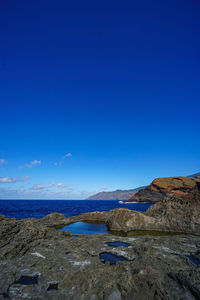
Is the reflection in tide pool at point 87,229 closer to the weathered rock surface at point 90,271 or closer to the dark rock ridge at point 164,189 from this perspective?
the weathered rock surface at point 90,271

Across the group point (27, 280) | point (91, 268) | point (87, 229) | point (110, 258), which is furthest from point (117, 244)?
point (87, 229)

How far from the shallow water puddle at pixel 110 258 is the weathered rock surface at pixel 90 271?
0.20 meters

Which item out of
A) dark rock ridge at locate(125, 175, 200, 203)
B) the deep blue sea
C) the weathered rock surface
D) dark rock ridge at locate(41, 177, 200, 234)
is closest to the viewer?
the weathered rock surface

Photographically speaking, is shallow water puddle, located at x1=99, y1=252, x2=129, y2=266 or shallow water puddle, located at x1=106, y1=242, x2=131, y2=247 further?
shallow water puddle, located at x1=106, y1=242, x2=131, y2=247

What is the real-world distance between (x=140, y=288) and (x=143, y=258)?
7.70ft

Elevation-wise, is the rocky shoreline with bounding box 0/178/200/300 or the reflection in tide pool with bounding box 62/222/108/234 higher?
the rocky shoreline with bounding box 0/178/200/300

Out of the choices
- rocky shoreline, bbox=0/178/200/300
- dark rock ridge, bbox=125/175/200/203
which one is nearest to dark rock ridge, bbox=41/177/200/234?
rocky shoreline, bbox=0/178/200/300

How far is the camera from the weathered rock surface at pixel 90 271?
15.0 feet

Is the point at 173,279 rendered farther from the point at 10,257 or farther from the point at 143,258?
the point at 10,257

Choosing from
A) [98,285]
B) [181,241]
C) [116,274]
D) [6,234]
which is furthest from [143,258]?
[6,234]

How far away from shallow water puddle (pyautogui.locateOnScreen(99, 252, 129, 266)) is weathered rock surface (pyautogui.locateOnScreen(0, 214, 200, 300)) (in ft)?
0.65

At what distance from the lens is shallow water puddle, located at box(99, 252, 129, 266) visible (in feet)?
22.8

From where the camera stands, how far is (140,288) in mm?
4746

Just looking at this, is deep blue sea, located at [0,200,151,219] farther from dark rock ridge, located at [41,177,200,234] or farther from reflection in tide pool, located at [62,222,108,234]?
dark rock ridge, located at [41,177,200,234]
